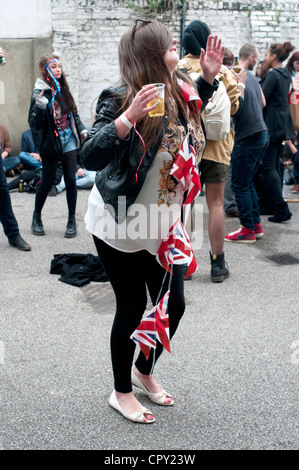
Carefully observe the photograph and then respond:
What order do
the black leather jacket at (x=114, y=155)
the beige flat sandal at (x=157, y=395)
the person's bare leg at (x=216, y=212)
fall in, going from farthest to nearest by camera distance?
the person's bare leg at (x=216, y=212), the beige flat sandal at (x=157, y=395), the black leather jacket at (x=114, y=155)

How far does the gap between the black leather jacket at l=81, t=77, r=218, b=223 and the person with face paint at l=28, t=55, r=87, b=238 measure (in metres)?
3.55

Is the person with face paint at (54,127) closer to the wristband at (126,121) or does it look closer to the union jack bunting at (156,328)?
the union jack bunting at (156,328)

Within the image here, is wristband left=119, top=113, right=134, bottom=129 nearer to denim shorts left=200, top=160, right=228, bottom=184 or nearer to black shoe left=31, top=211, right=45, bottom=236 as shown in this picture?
denim shorts left=200, top=160, right=228, bottom=184

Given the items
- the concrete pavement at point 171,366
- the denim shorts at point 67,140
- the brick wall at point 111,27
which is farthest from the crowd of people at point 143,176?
the brick wall at point 111,27

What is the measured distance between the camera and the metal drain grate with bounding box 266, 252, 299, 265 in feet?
17.9

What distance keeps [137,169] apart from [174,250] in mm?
440

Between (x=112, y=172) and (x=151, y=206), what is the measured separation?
0.24 m

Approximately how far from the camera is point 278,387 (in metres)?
3.05

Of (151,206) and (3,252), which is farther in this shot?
(3,252)

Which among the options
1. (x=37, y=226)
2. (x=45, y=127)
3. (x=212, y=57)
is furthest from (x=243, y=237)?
(x=212, y=57)

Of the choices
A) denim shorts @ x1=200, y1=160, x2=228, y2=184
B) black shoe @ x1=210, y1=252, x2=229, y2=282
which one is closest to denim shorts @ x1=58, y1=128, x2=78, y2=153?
denim shorts @ x1=200, y1=160, x2=228, y2=184

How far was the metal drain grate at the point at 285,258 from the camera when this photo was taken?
17.9 feet
